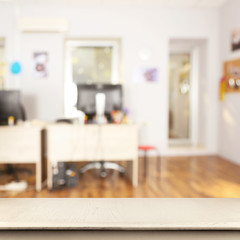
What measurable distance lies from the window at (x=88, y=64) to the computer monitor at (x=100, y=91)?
1688mm

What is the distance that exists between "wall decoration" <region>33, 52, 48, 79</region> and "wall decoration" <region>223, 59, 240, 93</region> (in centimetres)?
340

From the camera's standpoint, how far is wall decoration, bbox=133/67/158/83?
19.0 ft

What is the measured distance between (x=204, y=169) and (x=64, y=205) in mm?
4232

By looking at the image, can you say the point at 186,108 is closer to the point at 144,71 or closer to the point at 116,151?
the point at 144,71

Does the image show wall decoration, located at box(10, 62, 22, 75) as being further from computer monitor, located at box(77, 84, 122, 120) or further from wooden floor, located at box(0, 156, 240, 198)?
wooden floor, located at box(0, 156, 240, 198)

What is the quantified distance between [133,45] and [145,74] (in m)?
0.60

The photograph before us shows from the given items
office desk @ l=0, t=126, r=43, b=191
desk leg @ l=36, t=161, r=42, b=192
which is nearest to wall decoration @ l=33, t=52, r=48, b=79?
office desk @ l=0, t=126, r=43, b=191

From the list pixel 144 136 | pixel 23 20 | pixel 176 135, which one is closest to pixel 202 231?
pixel 144 136

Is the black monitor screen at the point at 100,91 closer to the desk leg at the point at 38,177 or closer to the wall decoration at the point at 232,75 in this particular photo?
the desk leg at the point at 38,177

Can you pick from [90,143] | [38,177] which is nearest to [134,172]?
[90,143]

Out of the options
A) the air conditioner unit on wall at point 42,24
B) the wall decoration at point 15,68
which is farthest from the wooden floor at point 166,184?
the air conditioner unit on wall at point 42,24

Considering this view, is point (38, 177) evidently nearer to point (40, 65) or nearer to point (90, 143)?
point (90, 143)

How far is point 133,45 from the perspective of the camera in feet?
18.9

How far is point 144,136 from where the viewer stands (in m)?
5.90
